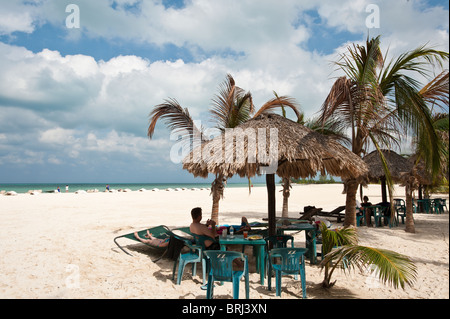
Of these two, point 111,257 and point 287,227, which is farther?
point 287,227

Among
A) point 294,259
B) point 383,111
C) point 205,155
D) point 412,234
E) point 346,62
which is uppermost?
point 346,62

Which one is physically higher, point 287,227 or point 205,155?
point 205,155

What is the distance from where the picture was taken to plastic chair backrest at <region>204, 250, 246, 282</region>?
3408 mm

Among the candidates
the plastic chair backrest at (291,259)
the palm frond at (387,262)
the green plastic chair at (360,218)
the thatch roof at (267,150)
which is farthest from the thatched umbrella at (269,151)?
the green plastic chair at (360,218)

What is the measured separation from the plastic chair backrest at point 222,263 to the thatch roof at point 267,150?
5.37 ft

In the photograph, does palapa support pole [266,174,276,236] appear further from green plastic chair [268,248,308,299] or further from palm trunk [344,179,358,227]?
palm trunk [344,179,358,227]

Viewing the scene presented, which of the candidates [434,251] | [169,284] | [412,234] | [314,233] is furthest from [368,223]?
[169,284]

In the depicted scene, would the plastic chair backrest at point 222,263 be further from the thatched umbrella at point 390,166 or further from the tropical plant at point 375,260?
the thatched umbrella at point 390,166

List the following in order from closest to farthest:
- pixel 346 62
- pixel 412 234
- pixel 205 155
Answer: pixel 205 155
pixel 346 62
pixel 412 234

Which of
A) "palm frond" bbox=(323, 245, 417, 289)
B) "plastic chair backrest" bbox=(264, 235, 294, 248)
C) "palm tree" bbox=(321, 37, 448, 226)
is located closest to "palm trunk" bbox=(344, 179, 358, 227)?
"palm tree" bbox=(321, 37, 448, 226)
